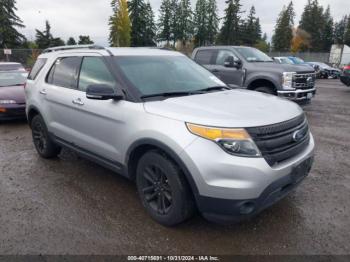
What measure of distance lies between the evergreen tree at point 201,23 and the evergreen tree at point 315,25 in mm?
27485

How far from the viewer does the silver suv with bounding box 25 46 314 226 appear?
100 inches

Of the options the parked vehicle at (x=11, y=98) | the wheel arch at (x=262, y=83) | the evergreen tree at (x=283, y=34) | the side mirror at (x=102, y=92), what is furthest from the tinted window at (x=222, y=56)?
the evergreen tree at (x=283, y=34)

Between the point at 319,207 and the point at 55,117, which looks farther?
the point at 55,117

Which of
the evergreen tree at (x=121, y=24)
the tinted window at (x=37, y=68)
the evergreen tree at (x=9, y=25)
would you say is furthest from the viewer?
the evergreen tree at (x=121, y=24)

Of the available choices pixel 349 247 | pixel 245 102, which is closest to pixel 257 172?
pixel 245 102

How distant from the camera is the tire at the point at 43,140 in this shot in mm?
4801

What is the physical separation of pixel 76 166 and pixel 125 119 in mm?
2009

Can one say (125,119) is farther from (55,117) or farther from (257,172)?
(55,117)

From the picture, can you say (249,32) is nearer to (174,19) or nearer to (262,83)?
(174,19)

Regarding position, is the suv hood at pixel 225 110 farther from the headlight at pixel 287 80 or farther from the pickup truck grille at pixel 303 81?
the pickup truck grille at pixel 303 81

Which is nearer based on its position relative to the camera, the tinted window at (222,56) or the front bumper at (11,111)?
the front bumper at (11,111)

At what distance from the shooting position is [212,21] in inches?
3007

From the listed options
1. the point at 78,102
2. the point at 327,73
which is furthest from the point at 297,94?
the point at 327,73

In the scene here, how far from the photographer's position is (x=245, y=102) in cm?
319
